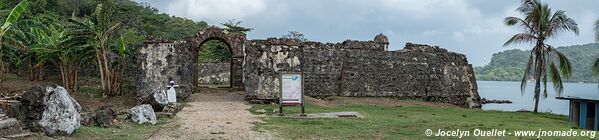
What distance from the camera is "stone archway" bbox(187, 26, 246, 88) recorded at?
20.3 m

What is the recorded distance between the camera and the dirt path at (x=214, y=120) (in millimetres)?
9062

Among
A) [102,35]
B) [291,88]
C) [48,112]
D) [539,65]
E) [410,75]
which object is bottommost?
[48,112]

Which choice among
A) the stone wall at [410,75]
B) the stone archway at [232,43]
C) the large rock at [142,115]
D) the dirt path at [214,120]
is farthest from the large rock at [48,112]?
the stone wall at [410,75]

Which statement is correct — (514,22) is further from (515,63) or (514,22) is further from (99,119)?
(515,63)

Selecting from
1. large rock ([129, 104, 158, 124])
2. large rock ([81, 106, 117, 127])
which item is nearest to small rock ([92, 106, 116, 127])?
large rock ([81, 106, 117, 127])

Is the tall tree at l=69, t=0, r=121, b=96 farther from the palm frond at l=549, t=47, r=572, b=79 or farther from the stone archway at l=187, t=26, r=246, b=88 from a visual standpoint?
the palm frond at l=549, t=47, r=572, b=79

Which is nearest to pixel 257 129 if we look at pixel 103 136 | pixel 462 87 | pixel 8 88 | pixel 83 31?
pixel 103 136

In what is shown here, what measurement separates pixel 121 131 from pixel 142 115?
54.5 inches

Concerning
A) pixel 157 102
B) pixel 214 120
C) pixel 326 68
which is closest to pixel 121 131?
pixel 214 120

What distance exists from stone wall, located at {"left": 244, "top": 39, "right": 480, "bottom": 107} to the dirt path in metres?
1.34

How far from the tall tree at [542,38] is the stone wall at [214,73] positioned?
1485cm

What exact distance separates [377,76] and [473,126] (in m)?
9.99

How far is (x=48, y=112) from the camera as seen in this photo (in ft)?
26.0

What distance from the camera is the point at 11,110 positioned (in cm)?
827
